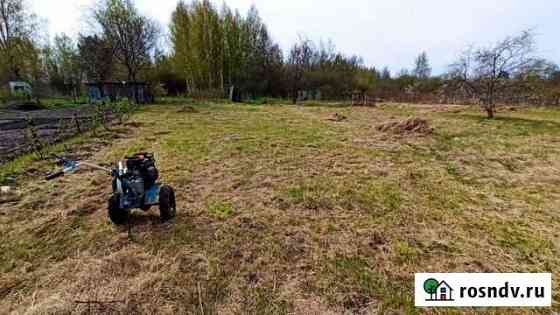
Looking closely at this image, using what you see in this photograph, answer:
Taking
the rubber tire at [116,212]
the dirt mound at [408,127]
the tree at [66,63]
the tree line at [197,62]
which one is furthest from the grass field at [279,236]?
the tree at [66,63]

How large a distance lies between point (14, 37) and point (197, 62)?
45.1ft

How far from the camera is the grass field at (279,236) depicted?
168cm

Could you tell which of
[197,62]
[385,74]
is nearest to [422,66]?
[385,74]

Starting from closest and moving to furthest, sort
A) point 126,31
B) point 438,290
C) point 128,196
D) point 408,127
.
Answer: point 438,290
point 128,196
point 408,127
point 126,31

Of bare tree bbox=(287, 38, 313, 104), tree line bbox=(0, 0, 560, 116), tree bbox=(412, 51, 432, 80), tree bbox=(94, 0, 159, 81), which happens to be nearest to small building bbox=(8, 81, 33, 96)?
tree line bbox=(0, 0, 560, 116)

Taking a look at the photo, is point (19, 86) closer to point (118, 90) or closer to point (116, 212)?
point (118, 90)

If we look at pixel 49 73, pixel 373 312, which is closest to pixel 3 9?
pixel 49 73

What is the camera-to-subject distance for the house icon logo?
167 cm

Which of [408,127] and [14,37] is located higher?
[14,37]

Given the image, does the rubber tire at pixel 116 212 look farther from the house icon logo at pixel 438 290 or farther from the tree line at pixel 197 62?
the tree line at pixel 197 62

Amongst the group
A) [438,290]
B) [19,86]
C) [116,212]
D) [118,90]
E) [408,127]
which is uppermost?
[19,86]

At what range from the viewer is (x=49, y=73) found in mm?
26281

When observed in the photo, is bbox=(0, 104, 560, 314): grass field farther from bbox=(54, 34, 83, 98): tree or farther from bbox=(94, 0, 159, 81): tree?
bbox=(54, 34, 83, 98): tree

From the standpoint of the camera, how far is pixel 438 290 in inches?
67.6
